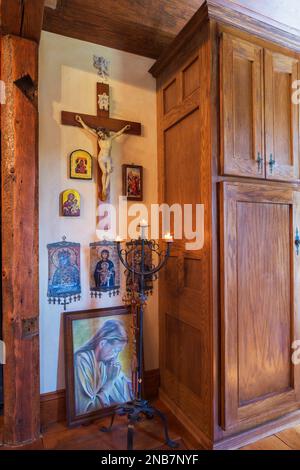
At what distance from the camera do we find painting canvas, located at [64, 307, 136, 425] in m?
1.77

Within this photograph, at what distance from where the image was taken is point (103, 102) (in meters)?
1.96

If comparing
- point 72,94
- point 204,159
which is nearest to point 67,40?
point 72,94

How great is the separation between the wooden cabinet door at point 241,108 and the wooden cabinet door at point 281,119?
0.20 ft

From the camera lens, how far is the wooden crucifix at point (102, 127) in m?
1.87

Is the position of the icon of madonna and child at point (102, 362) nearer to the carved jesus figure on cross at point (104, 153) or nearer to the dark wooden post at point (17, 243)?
the dark wooden post at point (17, 243)

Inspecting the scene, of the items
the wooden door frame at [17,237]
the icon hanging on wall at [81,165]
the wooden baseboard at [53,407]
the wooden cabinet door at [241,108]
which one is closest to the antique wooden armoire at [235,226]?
the wooden cabinet door at [241,108]

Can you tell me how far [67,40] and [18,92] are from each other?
62 cm

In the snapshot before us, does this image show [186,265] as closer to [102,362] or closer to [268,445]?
[102,362]

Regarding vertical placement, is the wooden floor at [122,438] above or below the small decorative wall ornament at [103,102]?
below

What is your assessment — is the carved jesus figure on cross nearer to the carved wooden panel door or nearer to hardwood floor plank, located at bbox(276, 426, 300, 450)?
the carved wooden panel door

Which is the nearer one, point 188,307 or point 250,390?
point 250,390

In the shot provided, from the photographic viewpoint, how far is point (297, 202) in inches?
70.8

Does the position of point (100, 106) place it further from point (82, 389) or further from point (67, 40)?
point (82, 389)
